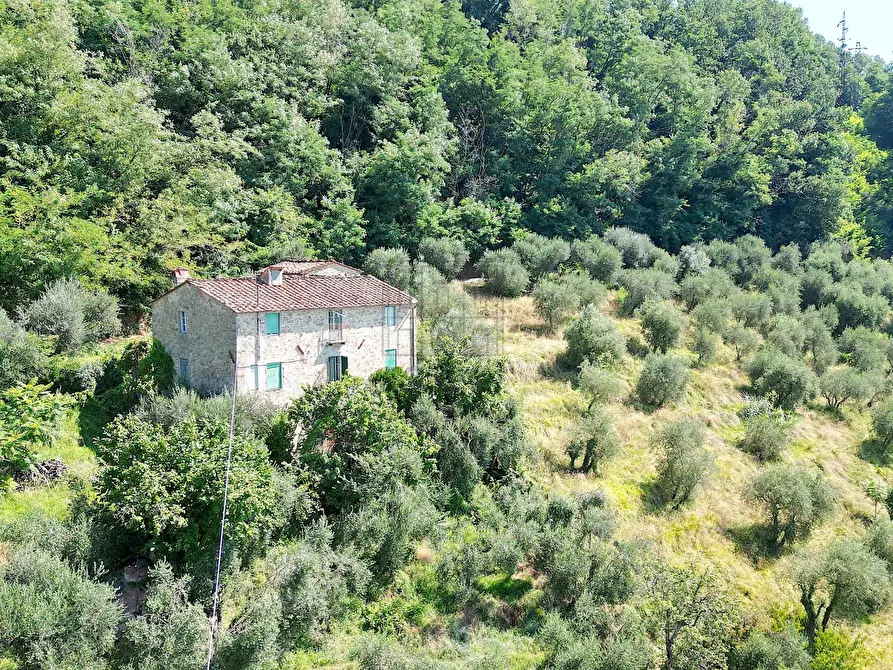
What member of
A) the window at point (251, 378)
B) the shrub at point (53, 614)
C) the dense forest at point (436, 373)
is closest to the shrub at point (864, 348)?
Result: the dense forest at point (436, 373)

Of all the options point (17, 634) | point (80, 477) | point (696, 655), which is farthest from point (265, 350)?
point (696, 655)

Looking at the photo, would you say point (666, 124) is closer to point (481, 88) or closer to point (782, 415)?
point (481, 88)

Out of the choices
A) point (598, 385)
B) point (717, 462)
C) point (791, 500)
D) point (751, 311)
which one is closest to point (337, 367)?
point (598, 385)

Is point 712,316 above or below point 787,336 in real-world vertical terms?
above

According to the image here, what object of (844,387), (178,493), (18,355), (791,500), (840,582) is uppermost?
(18,355)

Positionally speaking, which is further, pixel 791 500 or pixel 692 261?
pixel 692 261

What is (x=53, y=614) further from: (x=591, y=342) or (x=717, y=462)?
(x=717, y=462)

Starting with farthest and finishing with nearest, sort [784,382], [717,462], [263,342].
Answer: [784,382], [717,462], [263,342]
